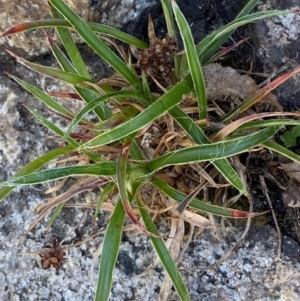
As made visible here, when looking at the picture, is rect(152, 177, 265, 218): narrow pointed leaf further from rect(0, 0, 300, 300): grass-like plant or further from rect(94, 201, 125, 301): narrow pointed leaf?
rect(94, 201, 125, 301): narrow pointed leaf

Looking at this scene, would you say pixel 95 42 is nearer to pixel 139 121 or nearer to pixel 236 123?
pixel 139 121

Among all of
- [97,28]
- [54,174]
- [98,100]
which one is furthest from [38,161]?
[97,28]

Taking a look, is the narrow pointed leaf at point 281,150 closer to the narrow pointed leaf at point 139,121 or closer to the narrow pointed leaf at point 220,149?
the narrow pointed leaf at point 220,149

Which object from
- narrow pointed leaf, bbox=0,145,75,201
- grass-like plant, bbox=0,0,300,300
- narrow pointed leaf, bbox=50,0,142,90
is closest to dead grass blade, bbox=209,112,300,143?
grass-like plant, bbox=0,0,300,300

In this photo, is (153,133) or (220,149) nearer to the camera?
(220,149)

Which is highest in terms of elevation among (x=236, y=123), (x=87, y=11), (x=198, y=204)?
(x=87, y=11)

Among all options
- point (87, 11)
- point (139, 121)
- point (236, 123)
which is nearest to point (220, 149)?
→ point (236, 123)

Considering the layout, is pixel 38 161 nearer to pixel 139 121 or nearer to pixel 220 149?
pixel 139 121

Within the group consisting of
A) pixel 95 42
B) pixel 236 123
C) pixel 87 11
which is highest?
pixel 87 11

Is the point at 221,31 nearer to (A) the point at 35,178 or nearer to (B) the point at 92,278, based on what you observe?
(A) the point at 35,178

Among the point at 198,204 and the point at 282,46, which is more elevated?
the point at 282,46
